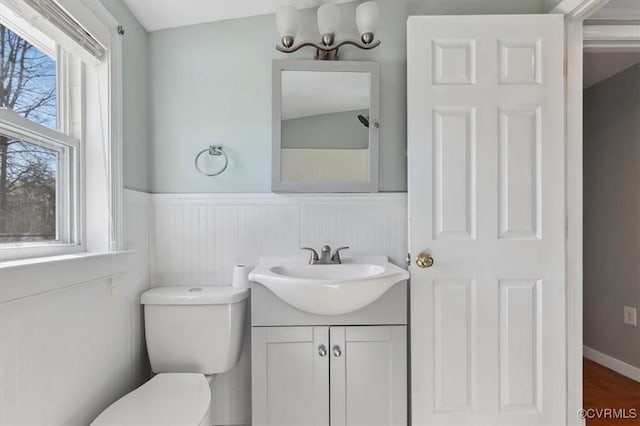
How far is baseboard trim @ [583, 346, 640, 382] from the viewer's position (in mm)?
2256

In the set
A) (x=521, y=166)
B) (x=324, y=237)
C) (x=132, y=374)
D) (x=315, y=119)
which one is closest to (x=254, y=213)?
(x=324, y=237)

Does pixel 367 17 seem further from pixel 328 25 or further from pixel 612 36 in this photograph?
pixel 612 36

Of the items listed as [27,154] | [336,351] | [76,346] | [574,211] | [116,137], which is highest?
[116,137]

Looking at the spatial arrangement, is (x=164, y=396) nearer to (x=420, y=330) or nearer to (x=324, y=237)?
(x=324, y=237)

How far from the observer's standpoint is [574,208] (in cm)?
154

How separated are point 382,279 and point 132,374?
116 centimetres

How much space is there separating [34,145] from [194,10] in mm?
919

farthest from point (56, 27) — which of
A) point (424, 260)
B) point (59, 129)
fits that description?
point (424, 260)

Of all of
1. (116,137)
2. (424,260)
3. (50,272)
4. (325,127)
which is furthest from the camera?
(325,127)

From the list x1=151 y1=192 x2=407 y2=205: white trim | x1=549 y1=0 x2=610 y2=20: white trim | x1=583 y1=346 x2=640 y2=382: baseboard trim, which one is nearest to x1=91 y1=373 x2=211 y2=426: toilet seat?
x1=151 y1=192 x2=407 y2=205: white trim

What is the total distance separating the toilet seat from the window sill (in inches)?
17.1

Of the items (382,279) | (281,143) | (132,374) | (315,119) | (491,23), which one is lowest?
(132,374)

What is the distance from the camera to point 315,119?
1.65 metres

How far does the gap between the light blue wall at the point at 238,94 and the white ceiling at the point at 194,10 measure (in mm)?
35
